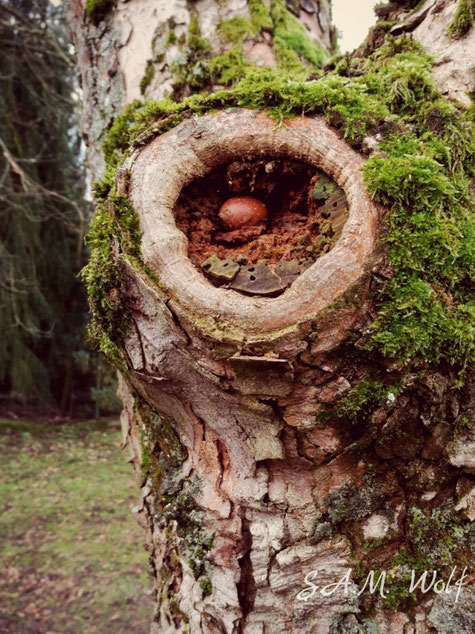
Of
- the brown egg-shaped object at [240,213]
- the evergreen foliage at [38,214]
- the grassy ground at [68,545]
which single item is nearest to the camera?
the brown egg-shaped object at [240,213]

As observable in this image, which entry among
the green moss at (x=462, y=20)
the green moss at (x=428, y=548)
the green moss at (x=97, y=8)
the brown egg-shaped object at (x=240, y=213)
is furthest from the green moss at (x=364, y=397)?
the green moss at (x=97, y=8)

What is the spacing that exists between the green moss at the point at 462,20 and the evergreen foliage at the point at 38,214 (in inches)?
235

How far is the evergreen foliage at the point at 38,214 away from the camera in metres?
6.86

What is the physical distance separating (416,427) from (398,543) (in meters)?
0.35

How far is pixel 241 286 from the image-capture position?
3.76 ft

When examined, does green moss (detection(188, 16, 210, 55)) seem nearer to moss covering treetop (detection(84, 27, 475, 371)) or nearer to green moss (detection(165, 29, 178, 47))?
green moss (detection(165, 29, 178, 47))

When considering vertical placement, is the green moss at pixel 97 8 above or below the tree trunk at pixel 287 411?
above

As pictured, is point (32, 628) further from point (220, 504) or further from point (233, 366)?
point (233, 366)

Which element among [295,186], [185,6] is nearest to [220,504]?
[295,186]

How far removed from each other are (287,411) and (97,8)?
2.09 meters

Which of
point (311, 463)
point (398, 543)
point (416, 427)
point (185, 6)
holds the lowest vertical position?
point (398, 543)

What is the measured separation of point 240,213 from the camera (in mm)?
1317

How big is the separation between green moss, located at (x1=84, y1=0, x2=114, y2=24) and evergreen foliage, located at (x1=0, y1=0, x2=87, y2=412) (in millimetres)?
4636

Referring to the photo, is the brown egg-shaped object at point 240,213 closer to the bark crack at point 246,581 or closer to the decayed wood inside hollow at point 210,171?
the decayed wood inside hollow at point 210,171
